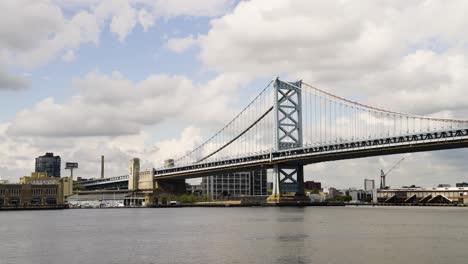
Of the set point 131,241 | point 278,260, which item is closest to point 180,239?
point 131,241

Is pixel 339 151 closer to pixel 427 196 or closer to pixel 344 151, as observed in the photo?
pixel 344 151

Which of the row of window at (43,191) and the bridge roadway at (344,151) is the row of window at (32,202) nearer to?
the row of window at (43,191)

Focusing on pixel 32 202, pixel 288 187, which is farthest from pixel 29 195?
pixel 288 187

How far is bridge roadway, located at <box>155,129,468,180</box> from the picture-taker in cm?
8456

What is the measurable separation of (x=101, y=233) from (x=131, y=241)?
8518 mm

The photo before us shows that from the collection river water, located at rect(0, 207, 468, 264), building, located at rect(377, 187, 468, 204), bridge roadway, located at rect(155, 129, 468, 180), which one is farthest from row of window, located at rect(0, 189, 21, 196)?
building, located at rect(377, 187, 468, 204)

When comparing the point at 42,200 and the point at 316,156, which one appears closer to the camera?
the point at 316,156

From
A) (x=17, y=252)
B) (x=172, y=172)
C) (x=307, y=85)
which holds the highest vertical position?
(x=307, y=85)

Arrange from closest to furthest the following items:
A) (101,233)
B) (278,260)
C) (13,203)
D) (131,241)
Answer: (278,260)
(131,241)
(101,233)
(13,203)

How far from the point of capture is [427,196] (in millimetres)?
152125

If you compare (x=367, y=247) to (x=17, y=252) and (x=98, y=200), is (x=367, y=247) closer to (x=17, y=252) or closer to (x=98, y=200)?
(x=17, y=252)

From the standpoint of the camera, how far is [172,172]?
142 meters

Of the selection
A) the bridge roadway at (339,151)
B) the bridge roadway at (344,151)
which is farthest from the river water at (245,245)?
the bridge roadway at (339,151)

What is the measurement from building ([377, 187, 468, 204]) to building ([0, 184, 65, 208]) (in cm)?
8040
